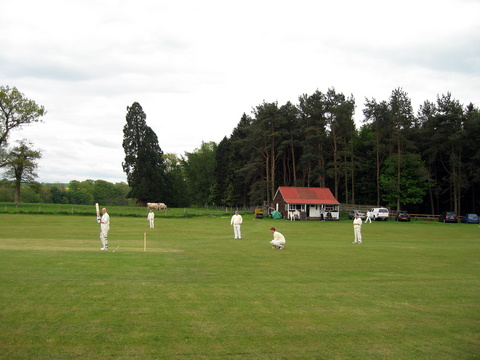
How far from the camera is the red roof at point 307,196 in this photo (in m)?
64.0

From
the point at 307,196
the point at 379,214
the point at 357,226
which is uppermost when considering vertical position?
the point at 307,196

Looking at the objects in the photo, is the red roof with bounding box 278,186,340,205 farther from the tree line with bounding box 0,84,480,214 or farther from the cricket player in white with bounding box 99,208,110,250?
the cricket player in white with bounding box 99,208,110,250

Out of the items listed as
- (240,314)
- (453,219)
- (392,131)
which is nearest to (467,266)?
(240,314)

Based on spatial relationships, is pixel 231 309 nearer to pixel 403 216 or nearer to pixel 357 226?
pixel 357 226

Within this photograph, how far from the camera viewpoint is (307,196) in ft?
215

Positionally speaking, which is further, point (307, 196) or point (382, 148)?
point (382, 148)

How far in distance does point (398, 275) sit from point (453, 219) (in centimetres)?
5216

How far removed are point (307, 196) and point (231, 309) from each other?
5700 centimetres

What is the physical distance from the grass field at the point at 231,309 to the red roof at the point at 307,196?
1862 inches

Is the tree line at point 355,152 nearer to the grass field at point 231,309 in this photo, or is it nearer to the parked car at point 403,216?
the parked car at point 403,216

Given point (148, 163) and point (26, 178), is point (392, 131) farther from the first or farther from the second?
point (26, 178)

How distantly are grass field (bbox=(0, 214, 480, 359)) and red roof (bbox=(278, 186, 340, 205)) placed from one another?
47.3m

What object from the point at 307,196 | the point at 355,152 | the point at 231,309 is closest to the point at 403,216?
the point at 307,196

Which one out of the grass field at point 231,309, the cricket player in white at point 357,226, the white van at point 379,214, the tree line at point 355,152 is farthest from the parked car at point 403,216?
the grass field at point 231,309
